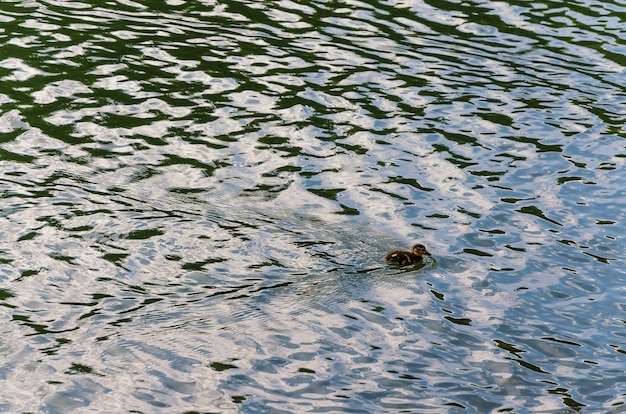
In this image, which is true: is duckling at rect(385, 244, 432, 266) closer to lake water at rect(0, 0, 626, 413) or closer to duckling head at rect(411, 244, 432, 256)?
duckling head at rect(411, 244, 432, 256)

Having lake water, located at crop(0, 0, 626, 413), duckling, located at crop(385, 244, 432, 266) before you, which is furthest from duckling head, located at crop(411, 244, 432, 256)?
lake water, located at crop(0, 0, 626, 413)

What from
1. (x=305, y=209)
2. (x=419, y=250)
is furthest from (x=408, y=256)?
(x=305, y=209)

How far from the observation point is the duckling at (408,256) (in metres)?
11.6

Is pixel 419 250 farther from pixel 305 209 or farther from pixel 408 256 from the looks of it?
pixel 305 209

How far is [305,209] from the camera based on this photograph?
12.8m

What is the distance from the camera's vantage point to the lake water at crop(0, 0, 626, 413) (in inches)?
387

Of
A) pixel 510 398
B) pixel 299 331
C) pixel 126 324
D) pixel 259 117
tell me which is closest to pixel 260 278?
pixel 299 331

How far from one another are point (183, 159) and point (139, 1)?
6813 mm

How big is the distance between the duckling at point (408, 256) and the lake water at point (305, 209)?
0.19 m

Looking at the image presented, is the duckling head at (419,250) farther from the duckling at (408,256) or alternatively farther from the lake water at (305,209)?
the lake water at (305,209)

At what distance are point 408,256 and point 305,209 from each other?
1.82m

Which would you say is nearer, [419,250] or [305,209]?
[419,250]

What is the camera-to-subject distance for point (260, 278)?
1116 centimetres

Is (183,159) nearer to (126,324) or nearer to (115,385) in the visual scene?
(126,324)
